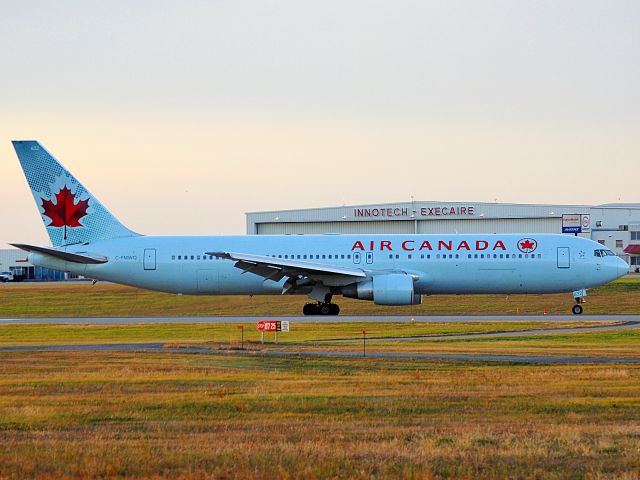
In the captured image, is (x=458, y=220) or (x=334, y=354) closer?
(x=334, y=354)

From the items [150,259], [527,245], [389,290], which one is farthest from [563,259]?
[150,259]

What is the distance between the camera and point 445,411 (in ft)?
65.2

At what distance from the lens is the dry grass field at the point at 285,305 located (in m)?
60.6

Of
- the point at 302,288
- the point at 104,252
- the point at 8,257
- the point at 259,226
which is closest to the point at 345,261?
the point at 302,288

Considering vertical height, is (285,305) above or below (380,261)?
below

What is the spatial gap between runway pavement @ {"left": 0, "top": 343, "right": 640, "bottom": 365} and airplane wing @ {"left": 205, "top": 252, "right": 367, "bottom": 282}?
580 inches

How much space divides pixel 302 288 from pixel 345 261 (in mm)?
2630

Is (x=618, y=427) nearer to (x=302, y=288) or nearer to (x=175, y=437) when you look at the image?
(x=175, y=437)

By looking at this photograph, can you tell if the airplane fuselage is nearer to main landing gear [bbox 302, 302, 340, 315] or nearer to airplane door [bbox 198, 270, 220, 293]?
airplane door [bbox 198, 270, 220, 293]

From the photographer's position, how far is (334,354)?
31672 millimetres

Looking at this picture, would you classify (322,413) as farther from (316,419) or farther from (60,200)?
(60,200)

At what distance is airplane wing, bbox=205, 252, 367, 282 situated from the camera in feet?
168

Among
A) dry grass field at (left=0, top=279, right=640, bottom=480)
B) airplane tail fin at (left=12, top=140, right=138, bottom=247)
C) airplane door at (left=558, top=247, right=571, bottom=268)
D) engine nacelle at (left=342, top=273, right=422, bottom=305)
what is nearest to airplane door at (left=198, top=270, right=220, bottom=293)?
airplane tail fin at (left=12, top=140, right=138, bottom=247)

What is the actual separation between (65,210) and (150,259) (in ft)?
17.4
